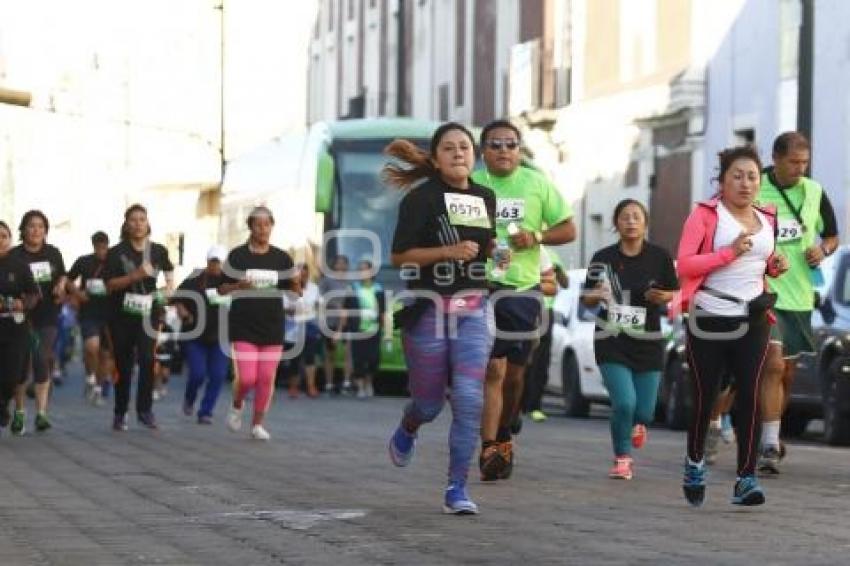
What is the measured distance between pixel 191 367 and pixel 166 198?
75.4 feet

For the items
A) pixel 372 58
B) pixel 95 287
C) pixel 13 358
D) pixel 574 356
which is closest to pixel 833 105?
pixel 574 356

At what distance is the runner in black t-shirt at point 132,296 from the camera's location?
20.7m

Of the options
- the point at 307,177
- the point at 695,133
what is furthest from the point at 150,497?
the point at 695,133

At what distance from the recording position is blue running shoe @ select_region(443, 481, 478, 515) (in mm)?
12016

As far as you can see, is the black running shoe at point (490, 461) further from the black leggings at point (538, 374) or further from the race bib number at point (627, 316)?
the black leggings at point (538, 374)

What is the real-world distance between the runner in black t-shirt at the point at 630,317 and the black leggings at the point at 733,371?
8.29ft

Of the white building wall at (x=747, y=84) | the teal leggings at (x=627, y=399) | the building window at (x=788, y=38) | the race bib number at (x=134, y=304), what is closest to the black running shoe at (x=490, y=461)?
the teal leggings at (x=627, y=399)

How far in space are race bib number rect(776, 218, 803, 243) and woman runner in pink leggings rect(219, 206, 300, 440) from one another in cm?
539

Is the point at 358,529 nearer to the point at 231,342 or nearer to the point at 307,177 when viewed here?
the point at 231,342

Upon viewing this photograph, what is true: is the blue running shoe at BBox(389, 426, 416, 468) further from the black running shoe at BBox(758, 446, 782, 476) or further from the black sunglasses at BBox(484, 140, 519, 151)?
the black running shoe at BBox(758, 446, 782, 476)

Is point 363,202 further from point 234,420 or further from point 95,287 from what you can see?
point 234,420

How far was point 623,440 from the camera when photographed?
14984mm

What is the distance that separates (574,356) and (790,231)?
1277cm

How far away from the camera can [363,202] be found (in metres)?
35.1
